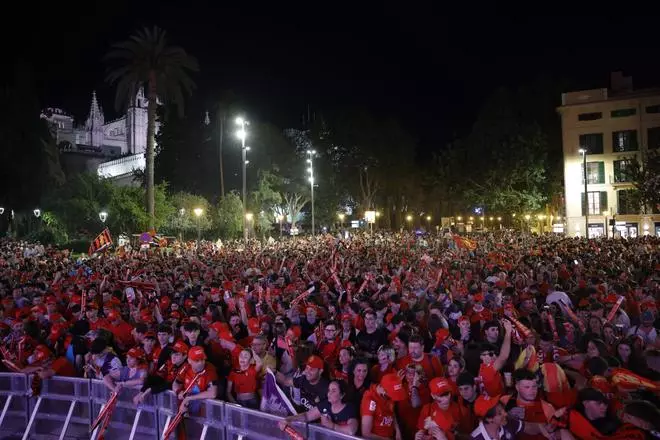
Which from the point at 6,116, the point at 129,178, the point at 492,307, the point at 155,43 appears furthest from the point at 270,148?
the point at 129,178

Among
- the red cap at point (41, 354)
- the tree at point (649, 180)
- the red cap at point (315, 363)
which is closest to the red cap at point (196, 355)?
the red cap at point (315, 363)

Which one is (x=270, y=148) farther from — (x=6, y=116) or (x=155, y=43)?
(x=6, y=116)

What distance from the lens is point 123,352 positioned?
820cm

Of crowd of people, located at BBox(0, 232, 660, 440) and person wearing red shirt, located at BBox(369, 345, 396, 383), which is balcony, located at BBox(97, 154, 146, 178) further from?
person wearing red shirt, located at BBox(369, 345, 396, 383)

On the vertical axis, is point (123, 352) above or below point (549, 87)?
below

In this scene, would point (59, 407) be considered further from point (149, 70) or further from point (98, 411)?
point (149, 70)

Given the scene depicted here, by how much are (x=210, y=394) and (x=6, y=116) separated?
57.4 metres

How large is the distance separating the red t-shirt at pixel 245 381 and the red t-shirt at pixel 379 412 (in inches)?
62.2

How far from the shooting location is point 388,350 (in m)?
5.98

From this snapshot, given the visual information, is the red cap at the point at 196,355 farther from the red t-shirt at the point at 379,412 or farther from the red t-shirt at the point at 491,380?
the red t-shirt at the point at 491,380

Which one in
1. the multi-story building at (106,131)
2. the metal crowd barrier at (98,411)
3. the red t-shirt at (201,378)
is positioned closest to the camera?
the metal crowd barrier at (98,411)

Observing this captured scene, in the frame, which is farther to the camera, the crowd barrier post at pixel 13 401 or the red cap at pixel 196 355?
the crowd barrier post at pixel 13 401

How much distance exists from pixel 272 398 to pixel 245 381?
408mm

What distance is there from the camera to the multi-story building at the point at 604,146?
48.7 m
